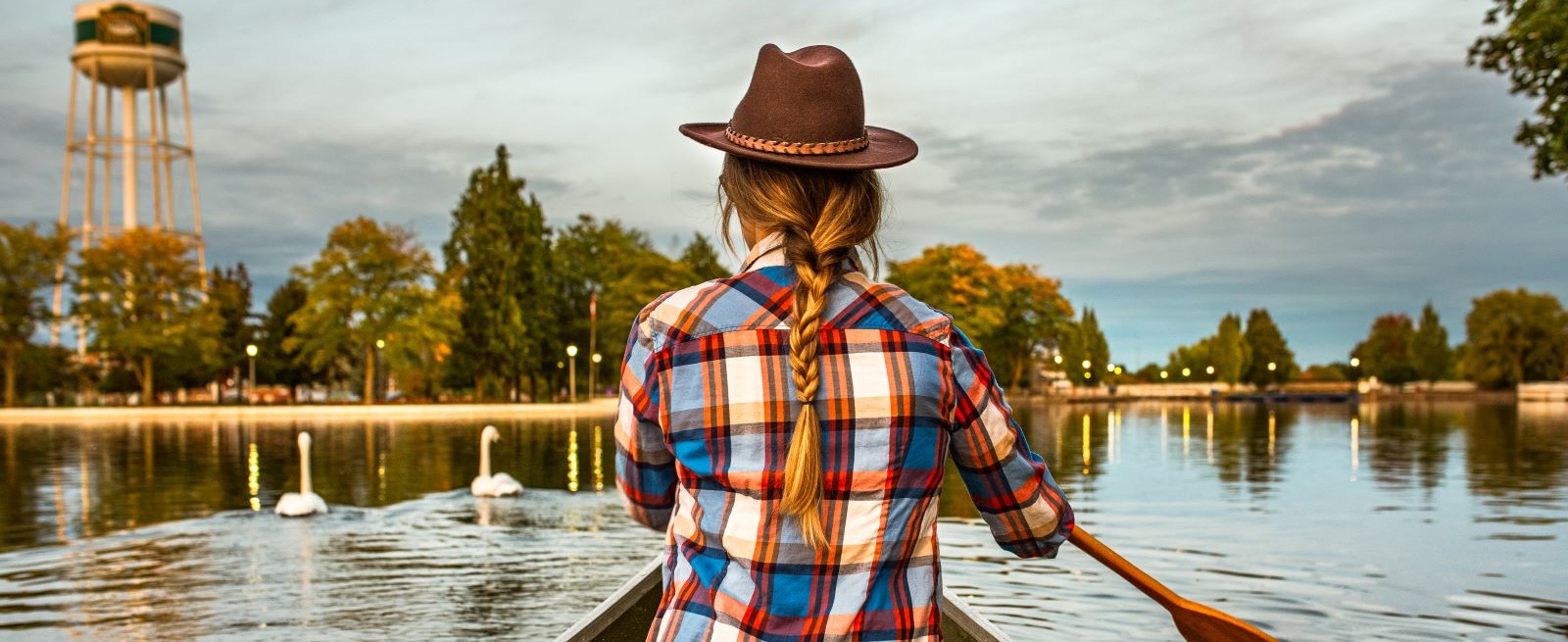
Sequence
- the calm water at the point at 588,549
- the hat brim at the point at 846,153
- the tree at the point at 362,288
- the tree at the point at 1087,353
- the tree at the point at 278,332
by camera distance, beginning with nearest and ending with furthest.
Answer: the hat brim at the point at 846,153, the calm water at the point at 588,549, the tree at the point at 362,288, the tree at the point at 278,332, the tree at the point at 1087,353

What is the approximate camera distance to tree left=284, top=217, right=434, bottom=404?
54312mm

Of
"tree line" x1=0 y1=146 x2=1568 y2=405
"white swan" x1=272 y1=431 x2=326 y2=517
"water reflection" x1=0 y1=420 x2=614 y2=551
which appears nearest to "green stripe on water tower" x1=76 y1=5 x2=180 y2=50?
"tree line" x1=0 y1=146 x2=1568 y2=405

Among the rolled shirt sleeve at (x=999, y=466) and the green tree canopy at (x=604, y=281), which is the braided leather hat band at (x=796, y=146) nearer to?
the rolled shirt sleeve at (x=999, y=466)

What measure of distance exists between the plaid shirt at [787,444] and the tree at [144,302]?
5936cm

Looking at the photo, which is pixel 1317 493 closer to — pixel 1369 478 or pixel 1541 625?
pixel 1369 478

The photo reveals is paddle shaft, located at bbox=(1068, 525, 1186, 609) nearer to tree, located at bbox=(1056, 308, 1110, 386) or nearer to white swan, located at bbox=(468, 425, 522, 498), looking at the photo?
white swan, located at bbox=(468, 425, 522, 498)

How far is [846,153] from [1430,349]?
12476 cm

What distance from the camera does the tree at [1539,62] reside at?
12289 mm

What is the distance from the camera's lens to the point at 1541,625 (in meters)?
8.70

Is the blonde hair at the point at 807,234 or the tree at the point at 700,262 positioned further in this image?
the tree at the point at 700,262

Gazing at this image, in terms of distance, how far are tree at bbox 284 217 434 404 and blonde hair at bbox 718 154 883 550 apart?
2154 inches

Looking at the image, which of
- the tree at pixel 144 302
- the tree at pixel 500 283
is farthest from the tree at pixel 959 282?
the tree at pixel 144 302

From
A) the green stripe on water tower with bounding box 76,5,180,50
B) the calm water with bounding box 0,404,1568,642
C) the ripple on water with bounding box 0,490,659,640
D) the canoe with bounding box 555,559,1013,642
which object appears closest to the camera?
the canoe with bounding box 555,559,1013,642

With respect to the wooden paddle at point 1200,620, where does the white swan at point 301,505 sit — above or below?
below
